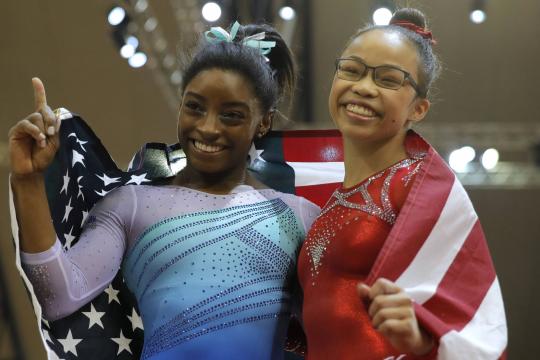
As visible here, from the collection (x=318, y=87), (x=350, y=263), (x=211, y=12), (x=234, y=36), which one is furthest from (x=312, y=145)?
(x=318, y=87)

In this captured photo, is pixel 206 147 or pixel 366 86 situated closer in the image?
pixel 366 86

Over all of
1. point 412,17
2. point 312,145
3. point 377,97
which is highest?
point 412,17

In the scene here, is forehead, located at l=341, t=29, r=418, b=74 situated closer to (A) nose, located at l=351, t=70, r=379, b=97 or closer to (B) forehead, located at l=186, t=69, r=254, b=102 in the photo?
(A) nose, located at l=351, t=70, r=379, b=97

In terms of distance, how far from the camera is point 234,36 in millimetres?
1893

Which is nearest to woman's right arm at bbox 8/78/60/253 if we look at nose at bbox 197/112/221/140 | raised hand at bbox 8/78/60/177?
raised hand at bbox 8/78/60/177

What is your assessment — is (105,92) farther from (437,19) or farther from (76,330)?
(76,330)

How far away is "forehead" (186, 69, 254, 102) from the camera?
1.72 metres

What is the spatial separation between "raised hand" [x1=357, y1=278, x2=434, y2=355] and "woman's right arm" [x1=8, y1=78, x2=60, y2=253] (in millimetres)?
553

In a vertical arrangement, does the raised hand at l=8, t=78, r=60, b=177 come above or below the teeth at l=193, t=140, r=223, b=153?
above

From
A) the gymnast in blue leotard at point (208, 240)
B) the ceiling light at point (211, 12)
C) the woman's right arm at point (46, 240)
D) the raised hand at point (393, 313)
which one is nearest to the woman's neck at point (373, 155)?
the gymnast in blue leotard at point (208, 240)

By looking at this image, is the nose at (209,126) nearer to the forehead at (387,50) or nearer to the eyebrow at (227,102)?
the eyebrow at (227,102)

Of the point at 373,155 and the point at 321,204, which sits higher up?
the point at 373,155

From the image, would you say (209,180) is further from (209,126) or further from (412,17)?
(412,17)

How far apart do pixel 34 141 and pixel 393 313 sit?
647 millimetres
